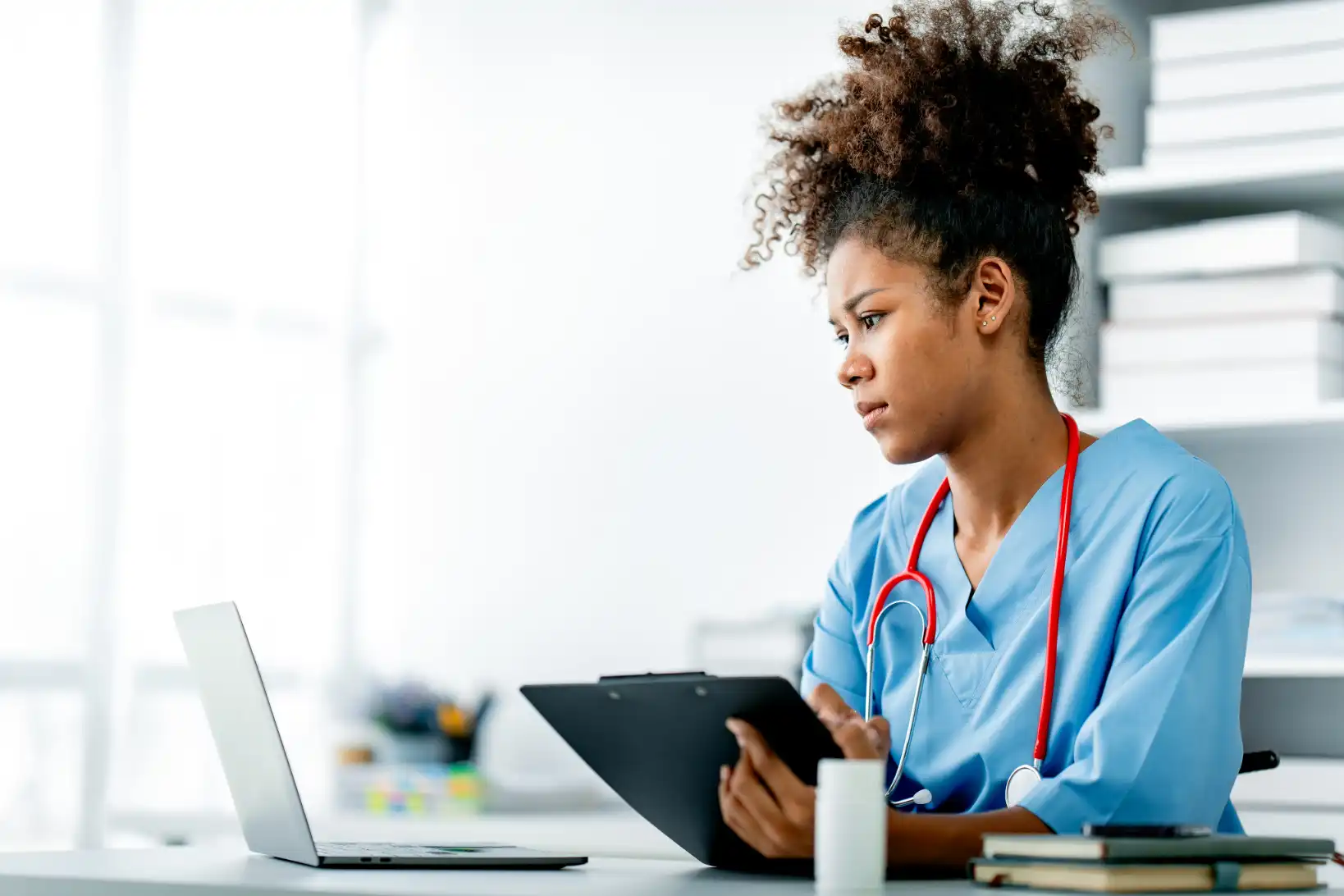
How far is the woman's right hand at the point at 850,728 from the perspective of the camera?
1174 mm

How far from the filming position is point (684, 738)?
1.20 m

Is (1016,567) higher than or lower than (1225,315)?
lower

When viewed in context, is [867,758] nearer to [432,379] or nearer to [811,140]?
[811,140]

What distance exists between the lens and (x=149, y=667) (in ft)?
10.4

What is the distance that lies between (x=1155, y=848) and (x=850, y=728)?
254 mm

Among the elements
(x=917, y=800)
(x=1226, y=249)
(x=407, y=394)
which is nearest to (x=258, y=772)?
(x=917, y=800)

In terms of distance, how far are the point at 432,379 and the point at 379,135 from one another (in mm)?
608

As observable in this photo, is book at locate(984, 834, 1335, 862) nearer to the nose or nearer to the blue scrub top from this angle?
the blue scrub top

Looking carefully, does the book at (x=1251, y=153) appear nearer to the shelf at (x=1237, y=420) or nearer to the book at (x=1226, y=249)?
the book at (x=1226, y=249)

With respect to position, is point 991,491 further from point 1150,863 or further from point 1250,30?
point 1250,30

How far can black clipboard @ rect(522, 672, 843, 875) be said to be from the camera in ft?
3.67

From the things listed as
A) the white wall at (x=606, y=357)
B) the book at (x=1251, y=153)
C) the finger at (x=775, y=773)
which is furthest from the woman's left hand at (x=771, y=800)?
the white wall at (x=606, y=357)

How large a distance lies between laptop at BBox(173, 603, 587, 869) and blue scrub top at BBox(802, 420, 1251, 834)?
1.37ft

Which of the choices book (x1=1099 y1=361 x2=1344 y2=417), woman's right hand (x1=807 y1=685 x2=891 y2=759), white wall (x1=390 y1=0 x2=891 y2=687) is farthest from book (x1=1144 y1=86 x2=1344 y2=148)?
woman's right hand (x1=807 y1=685 x2=891 y2=759)
